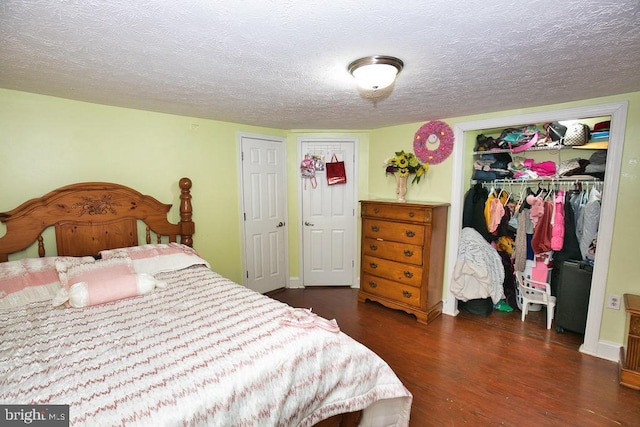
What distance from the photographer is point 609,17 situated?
116 cm

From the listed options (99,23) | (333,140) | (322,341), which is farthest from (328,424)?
(333,140)

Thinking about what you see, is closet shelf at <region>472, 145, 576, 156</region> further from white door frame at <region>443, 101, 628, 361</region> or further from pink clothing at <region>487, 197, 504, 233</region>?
pink clothing at <region>487, 197, 504, 233</region>

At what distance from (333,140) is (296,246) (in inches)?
59.9

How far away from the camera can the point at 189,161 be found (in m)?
3.00

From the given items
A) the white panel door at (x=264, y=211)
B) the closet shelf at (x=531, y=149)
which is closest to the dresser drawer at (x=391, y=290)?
the white panel door at (x=264, y=211)

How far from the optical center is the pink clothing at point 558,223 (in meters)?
2.78

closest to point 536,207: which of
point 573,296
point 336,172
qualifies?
point 573,296

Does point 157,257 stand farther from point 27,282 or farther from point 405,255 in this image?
point 405,255

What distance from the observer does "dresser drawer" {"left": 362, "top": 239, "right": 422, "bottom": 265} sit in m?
2.97

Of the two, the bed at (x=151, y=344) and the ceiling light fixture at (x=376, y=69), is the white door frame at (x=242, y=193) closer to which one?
the bed at (x=151, y=344)

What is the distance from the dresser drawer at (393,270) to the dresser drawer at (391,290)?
0.06 meters

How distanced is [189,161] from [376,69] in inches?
87.4

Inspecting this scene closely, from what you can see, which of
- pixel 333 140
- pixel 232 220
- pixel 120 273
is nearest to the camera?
pixel 120 273

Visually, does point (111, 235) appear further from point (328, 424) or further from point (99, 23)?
point (328, 424)
